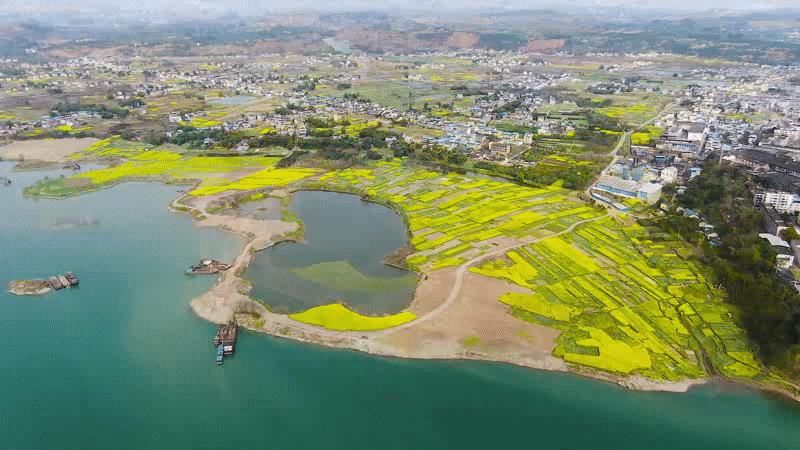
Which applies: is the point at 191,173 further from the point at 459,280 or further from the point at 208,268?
the point at 459,280

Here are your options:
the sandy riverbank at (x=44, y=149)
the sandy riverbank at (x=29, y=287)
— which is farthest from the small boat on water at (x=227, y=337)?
the sandy riverbank at (x=44, y=149)

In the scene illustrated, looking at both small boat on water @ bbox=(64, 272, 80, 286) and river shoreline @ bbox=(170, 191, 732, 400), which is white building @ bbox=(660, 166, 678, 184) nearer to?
river shoreline @ bbox=(170, 191, 732, 400)

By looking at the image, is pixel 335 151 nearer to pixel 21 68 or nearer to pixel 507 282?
pixel 507 282

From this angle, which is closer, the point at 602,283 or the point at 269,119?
the point at 602,283

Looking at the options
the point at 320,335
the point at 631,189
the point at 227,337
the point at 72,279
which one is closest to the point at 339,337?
the point at 320,335

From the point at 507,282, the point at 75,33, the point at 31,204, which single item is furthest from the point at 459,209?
the point at 75,33

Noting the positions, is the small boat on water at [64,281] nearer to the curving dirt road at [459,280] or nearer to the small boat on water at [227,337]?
the small boat on water at [227,337]
